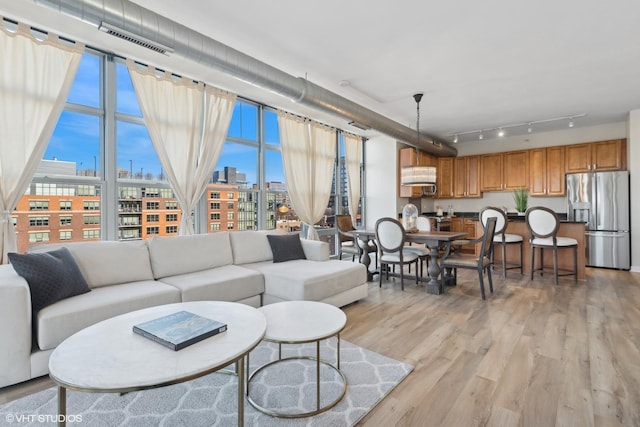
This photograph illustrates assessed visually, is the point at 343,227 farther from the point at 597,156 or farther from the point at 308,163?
the point at 597,156

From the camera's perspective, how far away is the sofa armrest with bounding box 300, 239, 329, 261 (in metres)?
4.04

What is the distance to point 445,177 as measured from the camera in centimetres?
A: 790

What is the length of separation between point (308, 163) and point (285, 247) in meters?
2.03

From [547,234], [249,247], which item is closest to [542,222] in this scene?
[547,234]

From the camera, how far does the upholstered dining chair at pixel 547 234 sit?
4559 millimetres

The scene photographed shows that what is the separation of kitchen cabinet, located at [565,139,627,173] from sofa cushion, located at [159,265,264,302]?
261 inches

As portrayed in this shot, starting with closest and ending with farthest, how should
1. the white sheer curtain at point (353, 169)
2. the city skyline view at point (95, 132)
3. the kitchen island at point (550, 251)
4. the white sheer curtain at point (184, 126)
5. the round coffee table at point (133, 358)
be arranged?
the round coffee table at point (133, 358), the city skyline view at point (95, 132), the white sheer curtain at point (184, 126), the kitchen island at point (550, 251), the white sheer curtain at point (353, 169)

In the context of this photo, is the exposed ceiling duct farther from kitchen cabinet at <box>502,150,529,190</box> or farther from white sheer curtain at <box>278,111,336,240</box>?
kitchen cabinet at <box>502,150,529,190</box>

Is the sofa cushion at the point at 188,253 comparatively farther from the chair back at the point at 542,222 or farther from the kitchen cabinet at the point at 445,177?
the kitchen cabinet at the point at 445,177

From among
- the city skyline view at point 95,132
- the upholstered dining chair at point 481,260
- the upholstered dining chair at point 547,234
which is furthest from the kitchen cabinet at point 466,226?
the city skyline view at point 95,132

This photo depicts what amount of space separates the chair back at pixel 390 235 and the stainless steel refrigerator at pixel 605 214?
404cm

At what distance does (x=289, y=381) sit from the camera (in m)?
2.07

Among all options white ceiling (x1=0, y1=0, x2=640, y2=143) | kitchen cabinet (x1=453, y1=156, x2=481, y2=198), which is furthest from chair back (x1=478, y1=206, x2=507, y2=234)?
kitchen cabinet (x1=453, y1=156, x2=481, y2=198)

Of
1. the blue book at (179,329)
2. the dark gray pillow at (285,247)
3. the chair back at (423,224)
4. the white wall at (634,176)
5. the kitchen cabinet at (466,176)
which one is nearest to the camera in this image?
the blue book at (179,329)
